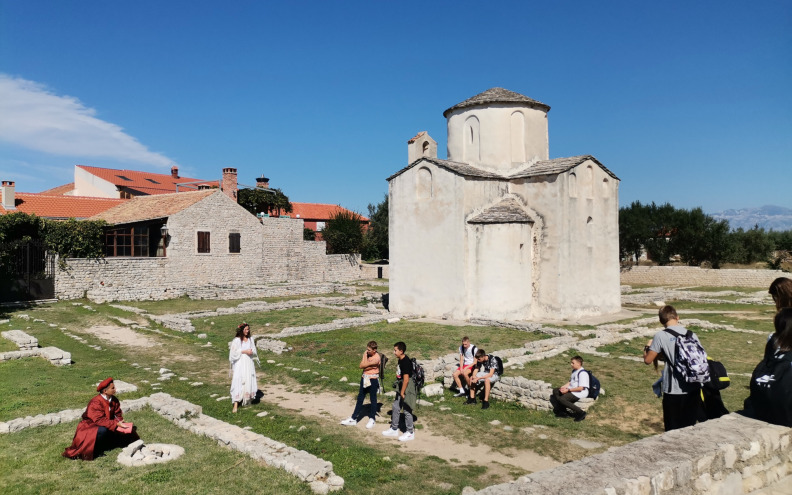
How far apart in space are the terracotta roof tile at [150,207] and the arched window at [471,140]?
57.5ft

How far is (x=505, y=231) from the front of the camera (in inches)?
832

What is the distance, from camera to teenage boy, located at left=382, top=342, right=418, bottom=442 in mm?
8180

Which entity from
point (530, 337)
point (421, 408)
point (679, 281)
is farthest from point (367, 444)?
point (679, 281)

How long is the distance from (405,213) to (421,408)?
561 inches

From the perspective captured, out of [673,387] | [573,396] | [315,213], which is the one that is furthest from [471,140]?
[315,213]

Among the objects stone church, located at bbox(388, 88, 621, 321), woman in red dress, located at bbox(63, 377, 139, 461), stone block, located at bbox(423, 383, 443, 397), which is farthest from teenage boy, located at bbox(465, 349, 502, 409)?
stone church, located at bbox(388, 88, 621, 321)

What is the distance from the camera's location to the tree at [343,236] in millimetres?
48219

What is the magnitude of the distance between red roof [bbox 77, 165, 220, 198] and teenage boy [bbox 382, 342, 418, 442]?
46003 millimetres

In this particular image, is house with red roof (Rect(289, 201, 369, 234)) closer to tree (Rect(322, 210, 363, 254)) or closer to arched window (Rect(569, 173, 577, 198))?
tree (Rect(322, 210, 363, 254))

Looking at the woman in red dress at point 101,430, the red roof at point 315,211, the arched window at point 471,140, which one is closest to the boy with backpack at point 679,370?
the woman in red dress at point 101,430

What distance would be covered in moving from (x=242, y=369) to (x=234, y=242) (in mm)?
26368

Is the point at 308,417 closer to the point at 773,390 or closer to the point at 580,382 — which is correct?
the point at 580,382

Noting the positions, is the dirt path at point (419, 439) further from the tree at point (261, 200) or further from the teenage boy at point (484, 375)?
the tree at point (261, 200)

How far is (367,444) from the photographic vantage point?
789cm
